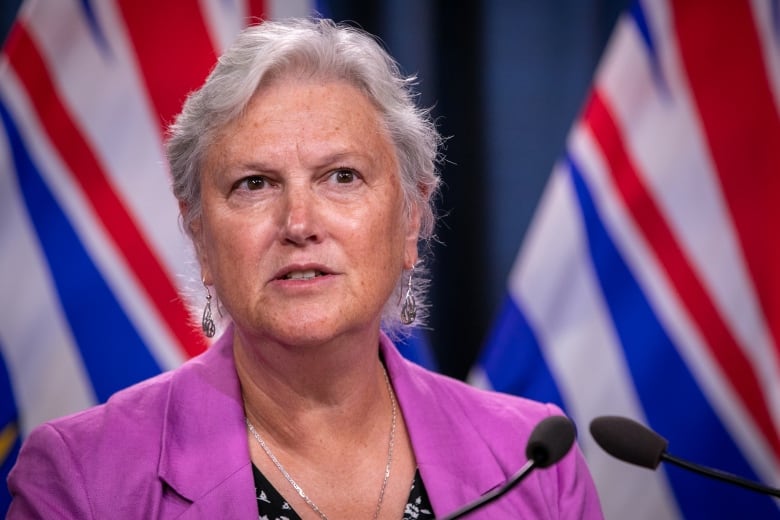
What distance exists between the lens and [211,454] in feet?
5.56

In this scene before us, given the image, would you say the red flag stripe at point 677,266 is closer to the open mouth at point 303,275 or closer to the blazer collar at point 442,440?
the blazer collar at point 442,440

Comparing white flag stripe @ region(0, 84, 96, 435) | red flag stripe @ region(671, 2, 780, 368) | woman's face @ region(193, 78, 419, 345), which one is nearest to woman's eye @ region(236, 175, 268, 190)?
woman's face @ region(193, 78, 419, 345)

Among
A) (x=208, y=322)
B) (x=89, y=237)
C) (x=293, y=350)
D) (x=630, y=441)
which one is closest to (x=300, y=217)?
(x=293, y=350)

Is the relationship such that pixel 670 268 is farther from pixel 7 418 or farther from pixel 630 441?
pixel 7 418

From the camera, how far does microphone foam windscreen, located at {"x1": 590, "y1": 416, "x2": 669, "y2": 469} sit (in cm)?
137

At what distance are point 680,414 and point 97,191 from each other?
1.42 meters

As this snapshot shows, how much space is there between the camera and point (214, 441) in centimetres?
→ 171

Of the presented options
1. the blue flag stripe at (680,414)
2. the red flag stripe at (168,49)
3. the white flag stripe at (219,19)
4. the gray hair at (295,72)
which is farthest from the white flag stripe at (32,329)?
the blue flag stripe at (680,414)

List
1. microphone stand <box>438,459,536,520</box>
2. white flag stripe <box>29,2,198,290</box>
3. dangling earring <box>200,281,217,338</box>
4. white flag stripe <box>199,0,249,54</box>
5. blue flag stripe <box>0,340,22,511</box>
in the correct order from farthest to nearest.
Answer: white flag stripe <box>199,0,249,54</box> → white flag stripe <box>29,2,198,290</box> → blue flag stripe <box>0,340,22,511</box> → dangling earring <box>200,281,217,338</box> → microphone stand <box>438,459,536,520</box>

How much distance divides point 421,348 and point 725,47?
3.25 ft

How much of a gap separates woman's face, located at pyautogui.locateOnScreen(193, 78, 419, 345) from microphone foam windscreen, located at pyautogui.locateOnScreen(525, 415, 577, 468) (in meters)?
0.40

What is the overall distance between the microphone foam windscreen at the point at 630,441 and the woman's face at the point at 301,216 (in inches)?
17.1

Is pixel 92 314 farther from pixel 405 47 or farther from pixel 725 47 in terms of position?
pixel 725 47

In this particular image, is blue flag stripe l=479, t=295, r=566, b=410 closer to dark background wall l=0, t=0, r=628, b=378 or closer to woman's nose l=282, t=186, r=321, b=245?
dark background wall l=0, t=0, r=628, b=378
